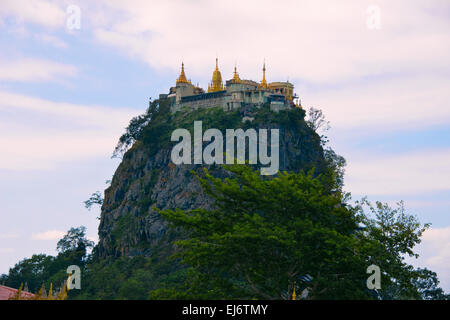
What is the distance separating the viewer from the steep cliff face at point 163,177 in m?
96.4

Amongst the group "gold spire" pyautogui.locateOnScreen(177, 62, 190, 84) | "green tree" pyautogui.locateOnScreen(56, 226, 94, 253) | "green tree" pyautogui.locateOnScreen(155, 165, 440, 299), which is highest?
"gold spire" pyautogui.locateOnScreen(177, 62, 190, 84)

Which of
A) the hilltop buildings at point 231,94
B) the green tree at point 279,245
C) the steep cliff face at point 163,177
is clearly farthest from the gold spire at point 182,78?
the green tree at point 279,245

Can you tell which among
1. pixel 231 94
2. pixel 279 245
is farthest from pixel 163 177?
pixel 279 245

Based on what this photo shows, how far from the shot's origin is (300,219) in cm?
3503

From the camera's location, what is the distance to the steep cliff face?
316 feet

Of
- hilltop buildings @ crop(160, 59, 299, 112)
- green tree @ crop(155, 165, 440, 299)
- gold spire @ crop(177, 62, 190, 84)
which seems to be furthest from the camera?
gold spire @ crop(177, 62, 190, 84)

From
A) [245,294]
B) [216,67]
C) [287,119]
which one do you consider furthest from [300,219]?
[216,67]

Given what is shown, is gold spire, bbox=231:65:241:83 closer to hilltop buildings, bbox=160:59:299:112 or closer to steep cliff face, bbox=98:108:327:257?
hilltop buildings, bbox=160:59:299:112

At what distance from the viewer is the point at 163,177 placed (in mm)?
102375

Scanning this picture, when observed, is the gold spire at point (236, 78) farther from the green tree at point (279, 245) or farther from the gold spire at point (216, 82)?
the green tree at point (279, 245)

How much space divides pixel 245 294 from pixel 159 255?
2268 inches

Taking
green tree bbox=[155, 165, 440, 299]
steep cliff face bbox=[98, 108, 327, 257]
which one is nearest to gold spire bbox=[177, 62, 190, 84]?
steep cliff face bbox=[98, 108, 327, 257]

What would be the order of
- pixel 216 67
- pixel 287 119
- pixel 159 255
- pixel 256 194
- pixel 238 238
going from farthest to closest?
pixel 216 67 → pixel 287 119 → pixel 159 255 → pixel 256 194 → pixel 238 238
